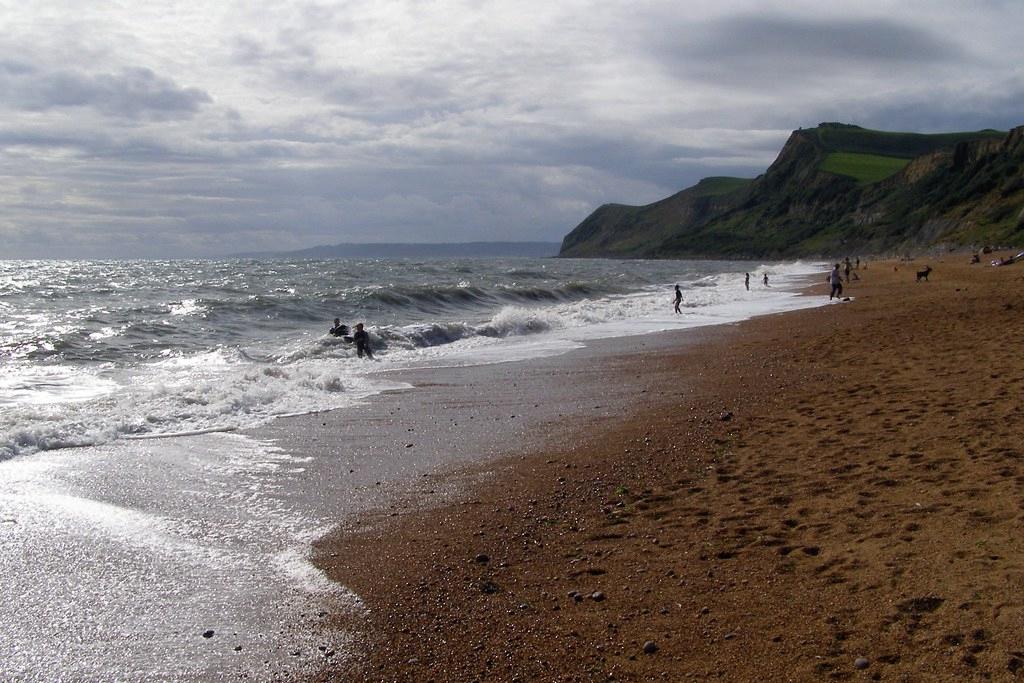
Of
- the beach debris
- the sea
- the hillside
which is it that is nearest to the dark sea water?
the sea

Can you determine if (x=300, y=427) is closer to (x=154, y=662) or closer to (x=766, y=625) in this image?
(x=154, y=662)

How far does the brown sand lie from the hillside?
7916 cm

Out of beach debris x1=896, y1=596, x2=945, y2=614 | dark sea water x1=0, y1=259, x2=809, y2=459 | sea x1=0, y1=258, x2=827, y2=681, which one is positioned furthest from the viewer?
dark sea water x1=0, y1=259, x2=809, y2=459

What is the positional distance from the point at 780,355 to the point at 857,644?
12317 millimetres

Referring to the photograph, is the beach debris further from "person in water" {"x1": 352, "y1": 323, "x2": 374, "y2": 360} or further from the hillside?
the hillside

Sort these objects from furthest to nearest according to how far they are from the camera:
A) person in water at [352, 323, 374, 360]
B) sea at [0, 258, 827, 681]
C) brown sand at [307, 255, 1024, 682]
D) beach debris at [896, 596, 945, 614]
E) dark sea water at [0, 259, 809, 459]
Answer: person in water at [352, 323, 374, 360], dark sea water at [0, 259, 809, 459], sea at [0, 258, 827, 681], beach debris at [896, 596, 945, 614], brown sand at [307, 255, 1024, 682]

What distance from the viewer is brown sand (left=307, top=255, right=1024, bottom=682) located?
4516mm

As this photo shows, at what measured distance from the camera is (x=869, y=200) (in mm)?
146000

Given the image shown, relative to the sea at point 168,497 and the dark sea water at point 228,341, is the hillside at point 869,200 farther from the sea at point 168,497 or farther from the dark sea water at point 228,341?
the sea at point 168,497

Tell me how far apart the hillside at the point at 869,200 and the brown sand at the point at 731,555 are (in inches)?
3117

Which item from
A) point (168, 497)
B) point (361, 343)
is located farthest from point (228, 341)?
point (168, 497)

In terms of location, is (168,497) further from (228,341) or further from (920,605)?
(228,341)

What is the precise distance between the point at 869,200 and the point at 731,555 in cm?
15557

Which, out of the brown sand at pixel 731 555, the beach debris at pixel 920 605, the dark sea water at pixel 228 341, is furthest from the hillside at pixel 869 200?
the beach debris at pixel 920 605
